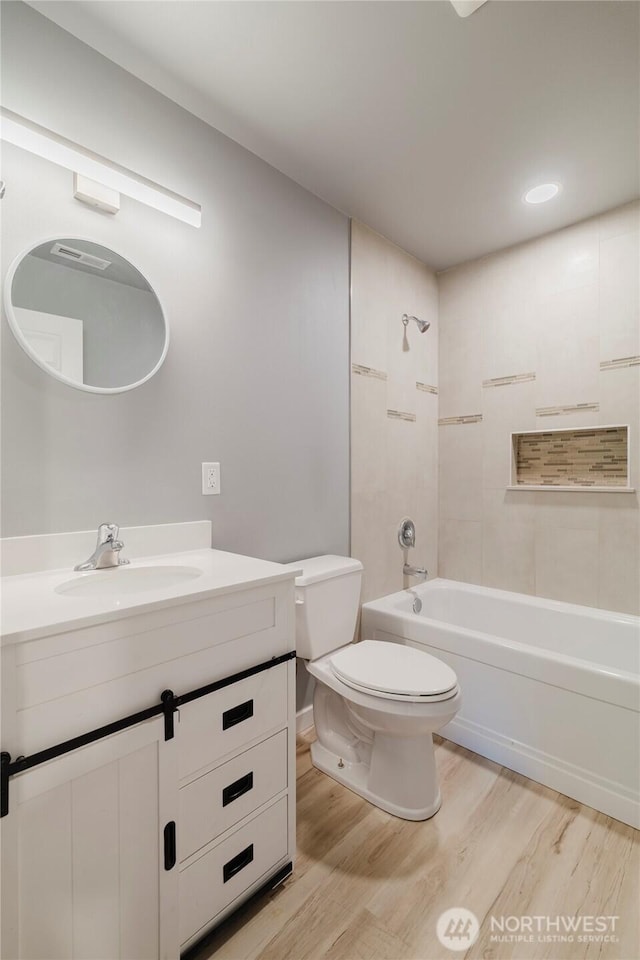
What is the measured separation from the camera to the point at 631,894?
1236 millimetres

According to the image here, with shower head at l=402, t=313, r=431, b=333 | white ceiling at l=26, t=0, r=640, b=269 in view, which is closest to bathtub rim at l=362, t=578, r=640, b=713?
shower head at l=402, t=313, r=431, b=333

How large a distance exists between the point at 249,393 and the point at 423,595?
1566 mm

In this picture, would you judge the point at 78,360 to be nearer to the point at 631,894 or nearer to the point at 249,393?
the point at 249,393

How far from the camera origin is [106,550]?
127 cm

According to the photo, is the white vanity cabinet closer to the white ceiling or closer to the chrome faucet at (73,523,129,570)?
the chrome faucet at (73,523,129,570)

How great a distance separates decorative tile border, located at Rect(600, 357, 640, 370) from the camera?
2.11m

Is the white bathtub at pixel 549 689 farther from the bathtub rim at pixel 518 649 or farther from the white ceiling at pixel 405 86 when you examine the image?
the white ceiling at pixel 405 86

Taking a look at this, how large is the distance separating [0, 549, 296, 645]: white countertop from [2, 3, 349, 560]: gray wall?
0.54 ft

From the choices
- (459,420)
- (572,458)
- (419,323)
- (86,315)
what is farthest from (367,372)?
(86,315)

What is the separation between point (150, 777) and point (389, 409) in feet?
6.61

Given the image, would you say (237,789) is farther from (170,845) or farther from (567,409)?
(567,409)

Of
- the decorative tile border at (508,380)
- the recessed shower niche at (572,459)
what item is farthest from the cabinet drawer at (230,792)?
the decorative tile border at (508,380)

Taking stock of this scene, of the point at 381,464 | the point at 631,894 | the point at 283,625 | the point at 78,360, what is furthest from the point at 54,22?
the point at 631,894

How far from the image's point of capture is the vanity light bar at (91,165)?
1.16 m
